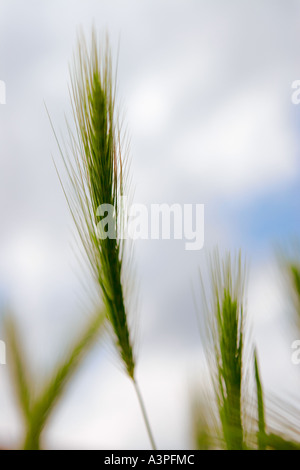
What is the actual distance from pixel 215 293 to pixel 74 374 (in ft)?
0.53

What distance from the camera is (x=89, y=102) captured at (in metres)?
0.47

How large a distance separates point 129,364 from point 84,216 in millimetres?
150

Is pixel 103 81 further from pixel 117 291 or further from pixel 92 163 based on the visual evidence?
pixel 117 291

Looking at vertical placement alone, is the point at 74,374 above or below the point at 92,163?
below

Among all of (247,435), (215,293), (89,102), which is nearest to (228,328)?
(215,293)

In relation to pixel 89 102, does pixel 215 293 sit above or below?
below

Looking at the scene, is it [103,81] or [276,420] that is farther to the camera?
[103,81]

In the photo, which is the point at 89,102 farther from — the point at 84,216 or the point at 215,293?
the point at 215,293

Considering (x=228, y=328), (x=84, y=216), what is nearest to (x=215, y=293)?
(x=228, y=328)
